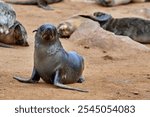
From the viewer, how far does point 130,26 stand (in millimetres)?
11516

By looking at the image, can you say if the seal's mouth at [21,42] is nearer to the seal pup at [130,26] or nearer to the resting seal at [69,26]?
the resting seal at [69,26]

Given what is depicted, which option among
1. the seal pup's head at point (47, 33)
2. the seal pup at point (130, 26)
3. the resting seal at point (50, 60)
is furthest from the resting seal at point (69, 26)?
the seal pup's head at point (47, 33)

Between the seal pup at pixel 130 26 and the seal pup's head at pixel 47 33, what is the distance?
5.11 m

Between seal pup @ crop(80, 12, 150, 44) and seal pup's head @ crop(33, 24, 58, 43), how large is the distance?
16.8 ft

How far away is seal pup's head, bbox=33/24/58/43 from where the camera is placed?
6.28 metres

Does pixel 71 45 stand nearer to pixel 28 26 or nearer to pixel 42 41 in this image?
pixel 28 26

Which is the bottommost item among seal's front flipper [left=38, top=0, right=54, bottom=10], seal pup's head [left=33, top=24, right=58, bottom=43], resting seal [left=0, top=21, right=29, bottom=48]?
seal's front flipper [left=38, top=0, right=54, bottom=10]

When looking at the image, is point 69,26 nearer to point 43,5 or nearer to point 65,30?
point 65,30

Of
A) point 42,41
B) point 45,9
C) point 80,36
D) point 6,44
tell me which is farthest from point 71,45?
point 45,9

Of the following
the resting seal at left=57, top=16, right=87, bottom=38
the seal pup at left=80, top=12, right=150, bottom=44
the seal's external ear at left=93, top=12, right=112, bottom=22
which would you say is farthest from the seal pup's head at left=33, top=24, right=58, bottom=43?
the seal's external ear at left=93, top=12, right=112, bottom=22

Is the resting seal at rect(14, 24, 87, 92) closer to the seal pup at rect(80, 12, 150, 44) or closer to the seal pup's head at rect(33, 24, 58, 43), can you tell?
the seal pup's head at rect(33, 24, 58, 43)

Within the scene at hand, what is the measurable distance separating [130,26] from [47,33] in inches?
213

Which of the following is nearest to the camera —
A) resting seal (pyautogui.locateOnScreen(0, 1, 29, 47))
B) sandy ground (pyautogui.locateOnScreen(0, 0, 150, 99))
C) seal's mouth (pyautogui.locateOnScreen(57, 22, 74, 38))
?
sandy ground (pyautogui.locateOnScreen(0, 0, 150, 99))

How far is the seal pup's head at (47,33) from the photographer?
20.6 feet
